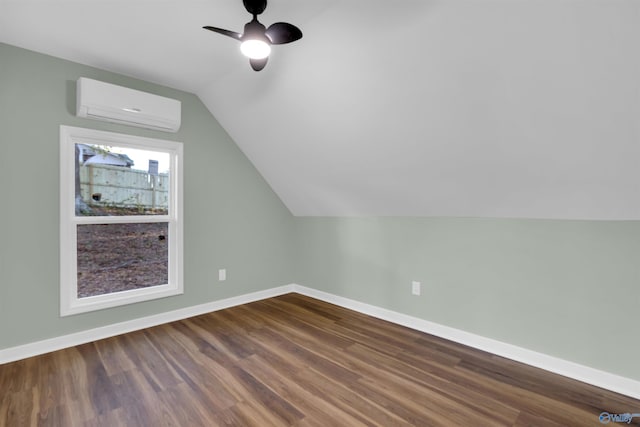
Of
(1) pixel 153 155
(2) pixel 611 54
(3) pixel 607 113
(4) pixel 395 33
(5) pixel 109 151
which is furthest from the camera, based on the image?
(1) pixel 153 155

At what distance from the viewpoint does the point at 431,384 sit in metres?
2.03

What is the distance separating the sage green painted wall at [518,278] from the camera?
1994 mm

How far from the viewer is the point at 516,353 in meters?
2.37

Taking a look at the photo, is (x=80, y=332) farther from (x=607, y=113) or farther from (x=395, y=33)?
(x=607, y=113)

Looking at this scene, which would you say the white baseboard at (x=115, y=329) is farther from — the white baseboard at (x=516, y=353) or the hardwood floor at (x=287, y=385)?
the white baseboard at (x=516, y=353)

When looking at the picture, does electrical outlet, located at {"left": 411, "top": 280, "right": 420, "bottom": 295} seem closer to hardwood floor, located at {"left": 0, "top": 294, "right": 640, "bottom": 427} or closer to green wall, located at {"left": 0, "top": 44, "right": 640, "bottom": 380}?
green wall, located at {"left": 0, "top": 44, "right": 640, "bottom": 380}

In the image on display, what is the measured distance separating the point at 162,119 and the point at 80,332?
1991 millimetres

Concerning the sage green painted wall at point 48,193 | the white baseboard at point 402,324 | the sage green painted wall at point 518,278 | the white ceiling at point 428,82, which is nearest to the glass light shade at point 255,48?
the white ceiling at point 428,82

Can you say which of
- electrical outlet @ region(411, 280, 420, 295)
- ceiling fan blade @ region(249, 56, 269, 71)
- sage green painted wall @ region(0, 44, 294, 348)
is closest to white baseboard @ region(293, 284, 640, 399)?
electrical outlet @ region(411, 280, 420, 295)

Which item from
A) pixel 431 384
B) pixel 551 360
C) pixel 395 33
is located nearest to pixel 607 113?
pixel 395 33

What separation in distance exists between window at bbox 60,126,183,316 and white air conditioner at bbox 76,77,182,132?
0.57 ft

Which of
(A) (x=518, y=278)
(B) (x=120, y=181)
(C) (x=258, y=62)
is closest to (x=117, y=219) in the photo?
(B) (x=120, y=181)

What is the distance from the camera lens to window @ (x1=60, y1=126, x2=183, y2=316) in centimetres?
258

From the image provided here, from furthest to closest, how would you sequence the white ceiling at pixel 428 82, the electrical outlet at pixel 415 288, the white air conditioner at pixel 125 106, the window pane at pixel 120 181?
the electrical outlet at pixel 415 288, the window pane at pixel 120 181, the white air conditioner at pixel 125 106, the white ceiling at pixel 428 82
